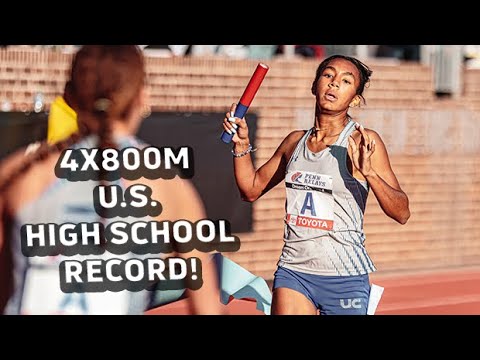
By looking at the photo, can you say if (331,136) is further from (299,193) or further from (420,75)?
(420,75)

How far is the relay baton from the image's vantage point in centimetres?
780

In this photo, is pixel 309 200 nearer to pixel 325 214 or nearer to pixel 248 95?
pixel 325 214

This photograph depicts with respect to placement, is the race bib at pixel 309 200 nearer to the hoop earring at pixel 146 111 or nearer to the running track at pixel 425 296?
the running track at pixel 425 296

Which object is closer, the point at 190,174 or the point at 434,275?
the point at 190,174

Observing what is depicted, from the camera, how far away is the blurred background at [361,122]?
776cm

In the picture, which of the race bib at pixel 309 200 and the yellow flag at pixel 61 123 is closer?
the race bib at pixel 309 200

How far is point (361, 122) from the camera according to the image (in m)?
7.86

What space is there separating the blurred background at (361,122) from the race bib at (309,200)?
13 cm

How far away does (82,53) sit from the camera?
770 cm

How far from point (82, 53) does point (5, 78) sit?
1.92 feet

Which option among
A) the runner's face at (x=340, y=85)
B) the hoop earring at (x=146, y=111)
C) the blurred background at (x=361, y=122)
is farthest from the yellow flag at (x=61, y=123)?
the runner's face at (x=340, y=85)
